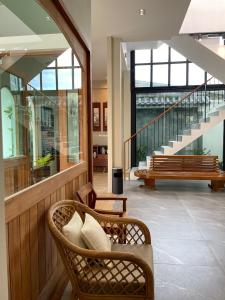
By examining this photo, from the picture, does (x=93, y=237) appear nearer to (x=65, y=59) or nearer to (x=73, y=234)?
(x=73, y=234)

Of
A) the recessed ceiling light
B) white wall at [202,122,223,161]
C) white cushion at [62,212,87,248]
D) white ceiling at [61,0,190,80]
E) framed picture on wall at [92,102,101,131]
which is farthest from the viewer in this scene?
framed picture on wall at [92,102,101,131]

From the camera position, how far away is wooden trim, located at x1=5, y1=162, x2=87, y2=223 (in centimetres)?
144

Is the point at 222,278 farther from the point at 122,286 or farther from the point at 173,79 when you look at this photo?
the point at 173,79

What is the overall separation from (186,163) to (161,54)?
378 centimetres

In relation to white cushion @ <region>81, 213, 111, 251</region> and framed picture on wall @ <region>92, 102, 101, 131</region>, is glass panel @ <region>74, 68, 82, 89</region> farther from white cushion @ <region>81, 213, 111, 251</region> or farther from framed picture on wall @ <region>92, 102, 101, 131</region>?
framed picture on wall @ <region>92, 102, 101, 131</region>

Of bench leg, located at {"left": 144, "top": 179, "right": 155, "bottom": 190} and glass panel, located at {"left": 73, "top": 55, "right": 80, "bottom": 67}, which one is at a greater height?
glass panel, located at {"left": 73, "top": 55, "right": 80, "bottom": 67}

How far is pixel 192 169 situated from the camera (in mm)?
6316

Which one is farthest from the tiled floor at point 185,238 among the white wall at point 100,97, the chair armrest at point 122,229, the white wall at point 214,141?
the white wall at point 100,97

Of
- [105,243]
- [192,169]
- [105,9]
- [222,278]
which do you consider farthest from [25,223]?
[192,169]

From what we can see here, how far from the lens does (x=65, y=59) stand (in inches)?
117

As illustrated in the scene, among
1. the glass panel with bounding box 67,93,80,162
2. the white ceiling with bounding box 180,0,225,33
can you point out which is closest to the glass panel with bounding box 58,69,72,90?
the glass panel with bounding box 67,93,80,162

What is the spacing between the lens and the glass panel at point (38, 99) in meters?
1.92

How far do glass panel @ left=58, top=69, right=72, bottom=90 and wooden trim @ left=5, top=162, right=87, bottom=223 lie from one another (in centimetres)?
100

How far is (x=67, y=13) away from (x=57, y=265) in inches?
83.5
